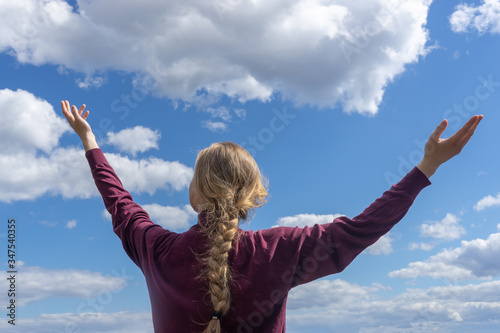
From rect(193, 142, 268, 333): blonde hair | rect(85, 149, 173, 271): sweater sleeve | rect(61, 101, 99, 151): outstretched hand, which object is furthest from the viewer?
rect(61, 101, 99, 151): outstretched hand

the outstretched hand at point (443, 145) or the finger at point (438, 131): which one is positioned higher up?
the finger at point (438, 131)

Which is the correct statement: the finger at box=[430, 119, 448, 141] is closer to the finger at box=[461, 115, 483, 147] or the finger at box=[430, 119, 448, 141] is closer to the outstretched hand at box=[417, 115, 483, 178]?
Result: the outstretched hand at box=[417, 115, 483, 178]

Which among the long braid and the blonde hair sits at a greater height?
the blonde hair

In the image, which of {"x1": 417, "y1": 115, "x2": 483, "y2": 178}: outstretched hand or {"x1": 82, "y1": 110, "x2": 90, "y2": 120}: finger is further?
{"x1": 82, "y1": 110, "x2": 90, "y2": 120}: finger

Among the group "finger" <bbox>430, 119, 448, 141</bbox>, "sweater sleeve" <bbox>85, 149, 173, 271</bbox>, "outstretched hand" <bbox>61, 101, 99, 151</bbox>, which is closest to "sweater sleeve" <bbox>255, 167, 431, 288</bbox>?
"finger" <bbox>430, 119, 448, 141</bbox>

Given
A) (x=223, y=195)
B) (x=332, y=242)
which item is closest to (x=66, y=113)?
(x=223, y=195)

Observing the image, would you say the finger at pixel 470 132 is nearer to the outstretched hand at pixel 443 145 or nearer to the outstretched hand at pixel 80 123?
the outstretched hand at pixel 443 145

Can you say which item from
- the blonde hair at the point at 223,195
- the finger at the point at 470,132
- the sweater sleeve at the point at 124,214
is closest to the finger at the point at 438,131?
the finger at the point at 470,132

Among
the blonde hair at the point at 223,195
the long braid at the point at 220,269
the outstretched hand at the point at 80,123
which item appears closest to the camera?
the long braid at the point at 220,269

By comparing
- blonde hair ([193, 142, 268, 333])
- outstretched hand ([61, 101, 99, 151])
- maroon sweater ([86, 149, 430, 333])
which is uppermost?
outstretched hand ([61, 101, 99, 151])

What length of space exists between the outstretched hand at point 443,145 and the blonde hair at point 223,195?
3.64 feet

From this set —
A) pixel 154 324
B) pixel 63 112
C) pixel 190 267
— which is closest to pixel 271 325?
pixel 190 267

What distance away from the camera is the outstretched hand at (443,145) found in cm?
300

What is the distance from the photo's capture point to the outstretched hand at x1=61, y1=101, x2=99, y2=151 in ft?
13.8
